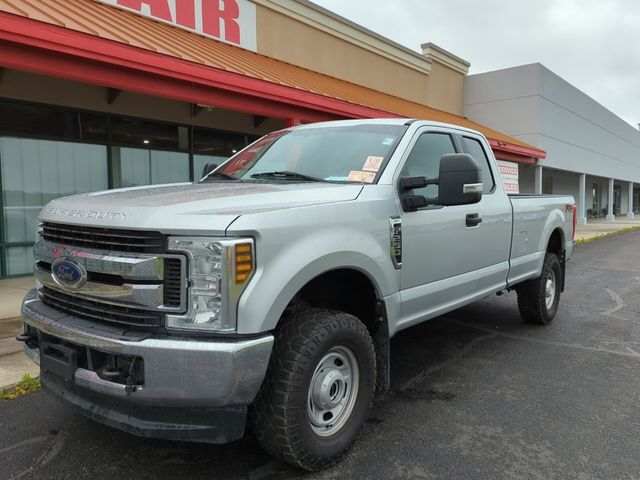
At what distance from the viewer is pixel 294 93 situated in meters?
8.92

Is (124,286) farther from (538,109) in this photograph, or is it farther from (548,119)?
(548,119)

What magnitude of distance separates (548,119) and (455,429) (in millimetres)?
22592

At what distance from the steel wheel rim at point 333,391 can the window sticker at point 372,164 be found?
1208 mm

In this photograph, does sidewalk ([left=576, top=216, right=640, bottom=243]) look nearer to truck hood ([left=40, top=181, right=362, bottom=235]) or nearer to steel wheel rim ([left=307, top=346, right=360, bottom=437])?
steel wheel rim ([left=307, top=346, right=360, bottom=437])

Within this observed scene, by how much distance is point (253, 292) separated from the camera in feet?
7.78

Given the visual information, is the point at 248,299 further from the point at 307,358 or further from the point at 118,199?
the point at 118,199

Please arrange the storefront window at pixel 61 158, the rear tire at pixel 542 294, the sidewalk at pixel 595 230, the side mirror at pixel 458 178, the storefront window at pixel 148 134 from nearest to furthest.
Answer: the side mirror at pixel 458 178 → the rear tire at pixel 542 294 → the storefront window at pixel 61 158 → the storefront window at pixel 148 134 → the sidewalk at pixel 595 230

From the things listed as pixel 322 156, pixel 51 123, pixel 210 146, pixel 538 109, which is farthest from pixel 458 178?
pixel 538 109

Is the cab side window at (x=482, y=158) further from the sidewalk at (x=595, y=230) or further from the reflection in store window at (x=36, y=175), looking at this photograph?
the sidewalk at (x=595, y=230)

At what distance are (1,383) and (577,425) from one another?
162 inches

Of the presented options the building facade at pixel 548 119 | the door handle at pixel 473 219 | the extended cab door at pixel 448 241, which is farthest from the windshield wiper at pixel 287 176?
the building facade at pixel 548 119

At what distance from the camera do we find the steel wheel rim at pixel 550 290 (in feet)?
19.3

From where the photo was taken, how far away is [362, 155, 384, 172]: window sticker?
3.45 m

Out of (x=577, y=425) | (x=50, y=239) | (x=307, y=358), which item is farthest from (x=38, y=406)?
(x=577, y=425)
